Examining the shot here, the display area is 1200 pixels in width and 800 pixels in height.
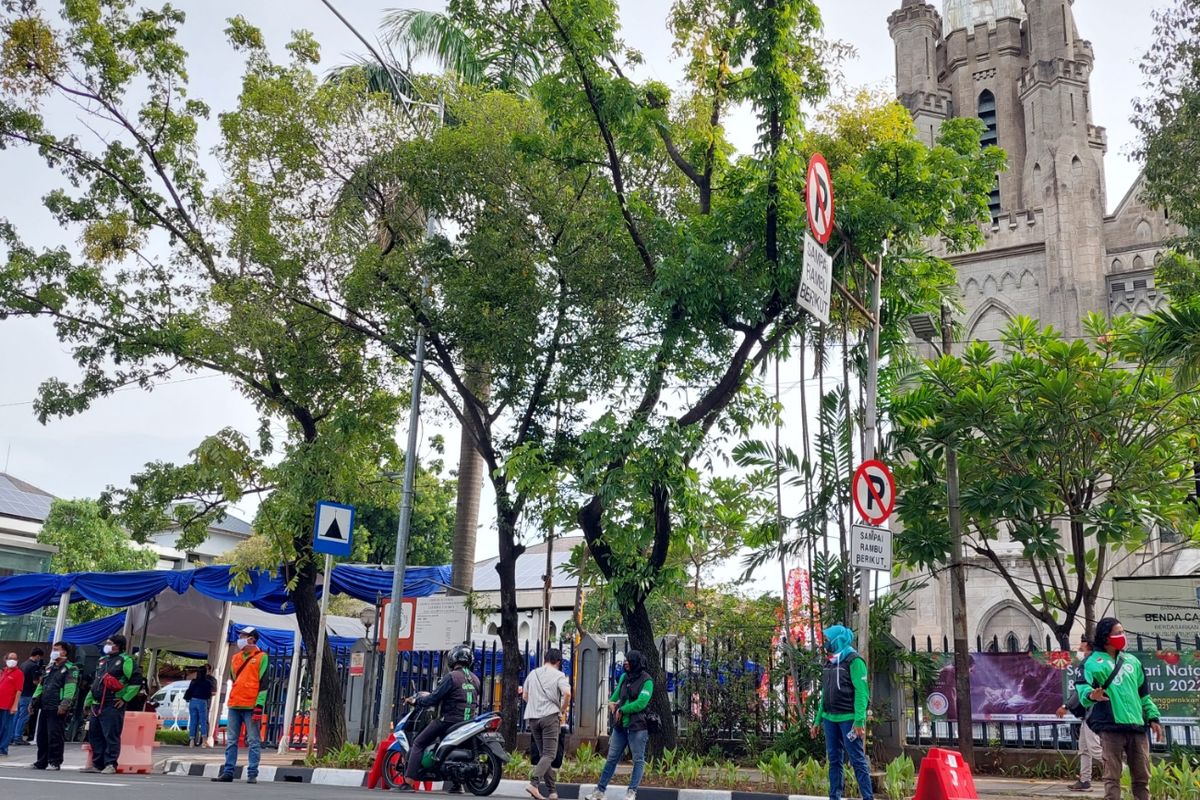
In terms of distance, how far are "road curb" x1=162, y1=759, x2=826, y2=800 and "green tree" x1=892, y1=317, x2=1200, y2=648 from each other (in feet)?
16.9

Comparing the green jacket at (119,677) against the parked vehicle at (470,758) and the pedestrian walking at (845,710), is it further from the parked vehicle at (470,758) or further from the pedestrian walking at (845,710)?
the pedestrian walking at (845,710)

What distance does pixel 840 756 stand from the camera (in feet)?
30.5

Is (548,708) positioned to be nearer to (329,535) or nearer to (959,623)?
(329,535)

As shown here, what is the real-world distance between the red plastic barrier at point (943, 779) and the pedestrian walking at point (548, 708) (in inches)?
175

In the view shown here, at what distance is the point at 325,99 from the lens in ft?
53.3

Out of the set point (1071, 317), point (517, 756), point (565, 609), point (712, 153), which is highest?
point (1071, 317)

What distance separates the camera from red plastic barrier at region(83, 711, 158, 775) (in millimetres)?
13992

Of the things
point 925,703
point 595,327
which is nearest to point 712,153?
point 595,327

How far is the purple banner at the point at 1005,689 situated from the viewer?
519 inches

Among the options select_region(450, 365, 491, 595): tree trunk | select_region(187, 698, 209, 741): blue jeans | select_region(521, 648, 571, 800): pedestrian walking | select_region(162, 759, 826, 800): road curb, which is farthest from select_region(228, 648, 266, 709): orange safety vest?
select_region(187, 698, 209, 741): blue jeans

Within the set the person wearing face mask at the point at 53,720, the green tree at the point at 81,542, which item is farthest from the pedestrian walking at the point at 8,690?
the green tree at the point at 81,542

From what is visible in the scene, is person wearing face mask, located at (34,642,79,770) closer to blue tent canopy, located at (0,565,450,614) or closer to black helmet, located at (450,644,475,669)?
blue tent canopy, located at (0,565,450,614)

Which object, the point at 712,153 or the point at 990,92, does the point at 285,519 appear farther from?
the point at 990,92

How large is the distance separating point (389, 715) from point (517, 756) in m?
1.82
